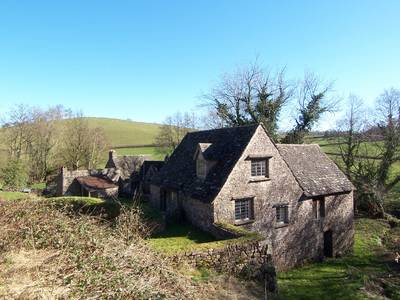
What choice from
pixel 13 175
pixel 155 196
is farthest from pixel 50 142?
pixel 155 196

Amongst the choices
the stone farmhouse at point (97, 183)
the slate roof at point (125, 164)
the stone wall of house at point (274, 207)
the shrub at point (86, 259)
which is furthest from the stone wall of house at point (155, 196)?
the slate roof at point (125, 164)

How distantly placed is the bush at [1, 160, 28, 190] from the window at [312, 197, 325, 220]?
3667 cm

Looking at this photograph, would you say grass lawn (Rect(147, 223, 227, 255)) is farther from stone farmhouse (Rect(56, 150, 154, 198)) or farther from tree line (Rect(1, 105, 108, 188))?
tree line (Rect(1, 105, 108, 188))

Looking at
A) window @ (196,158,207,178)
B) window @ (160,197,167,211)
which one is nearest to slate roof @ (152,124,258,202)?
window @ (196,158,207,178)

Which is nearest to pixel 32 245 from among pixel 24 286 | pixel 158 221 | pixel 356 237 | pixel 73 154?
pixel 24 286

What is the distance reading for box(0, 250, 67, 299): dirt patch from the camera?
7250 mm

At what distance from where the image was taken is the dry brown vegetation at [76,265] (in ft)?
26.6

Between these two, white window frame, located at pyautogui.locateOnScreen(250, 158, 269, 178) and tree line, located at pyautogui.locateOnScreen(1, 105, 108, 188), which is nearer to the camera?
white window frame, located at pyautogui.locateOnScreen(250, 158, 269, 178)

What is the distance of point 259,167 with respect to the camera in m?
22.7

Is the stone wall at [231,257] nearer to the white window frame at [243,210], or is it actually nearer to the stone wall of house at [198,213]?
the stone wall of house at [198,213]

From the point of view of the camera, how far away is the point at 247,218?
22281 mm

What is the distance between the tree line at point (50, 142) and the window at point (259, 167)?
40652mm

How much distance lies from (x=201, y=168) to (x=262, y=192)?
14.4 ft

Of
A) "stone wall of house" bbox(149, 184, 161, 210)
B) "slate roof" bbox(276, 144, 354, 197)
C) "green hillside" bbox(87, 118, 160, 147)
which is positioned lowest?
"stone wall of house" bbox(149, 184, 161, 210)
